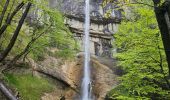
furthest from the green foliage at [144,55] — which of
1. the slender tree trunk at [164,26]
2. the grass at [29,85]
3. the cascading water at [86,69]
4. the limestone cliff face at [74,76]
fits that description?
the cascading water at [86,69]

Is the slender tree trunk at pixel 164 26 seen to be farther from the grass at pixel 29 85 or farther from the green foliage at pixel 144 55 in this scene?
the grass at pixel 29 85

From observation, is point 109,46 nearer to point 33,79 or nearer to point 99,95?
point 99,95

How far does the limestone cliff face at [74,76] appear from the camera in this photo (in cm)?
1994

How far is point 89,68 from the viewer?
23359 mm

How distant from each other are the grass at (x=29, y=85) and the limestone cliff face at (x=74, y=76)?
0.68 meters

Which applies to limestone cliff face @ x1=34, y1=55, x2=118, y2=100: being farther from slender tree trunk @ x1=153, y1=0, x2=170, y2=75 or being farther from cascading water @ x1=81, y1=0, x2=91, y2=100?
slender tree trunk @ x1=153, y1=0, x2=170, y2=75

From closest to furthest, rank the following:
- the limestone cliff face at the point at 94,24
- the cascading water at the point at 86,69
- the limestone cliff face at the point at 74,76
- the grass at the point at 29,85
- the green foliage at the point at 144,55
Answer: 1. the green foliage at the point at 144,55
2. the grass at the point at 29,85
3. the limestone cliff face at the point at 74,76
4. the cascading water at the point at 86,69
5. the limestone cliff face at the point at 94,24

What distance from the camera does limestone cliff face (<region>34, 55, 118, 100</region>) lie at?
785 inches

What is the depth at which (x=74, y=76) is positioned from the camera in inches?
868

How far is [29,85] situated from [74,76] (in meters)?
4.99

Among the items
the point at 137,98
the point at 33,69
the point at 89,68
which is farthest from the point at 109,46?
the point at 137,98

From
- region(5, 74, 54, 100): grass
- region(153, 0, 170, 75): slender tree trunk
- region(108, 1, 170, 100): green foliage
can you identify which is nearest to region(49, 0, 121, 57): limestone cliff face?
region(5, 74, 54, 100): grass

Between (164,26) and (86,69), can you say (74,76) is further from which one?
(164,26)

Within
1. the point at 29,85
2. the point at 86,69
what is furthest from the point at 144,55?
the point at 86,69
